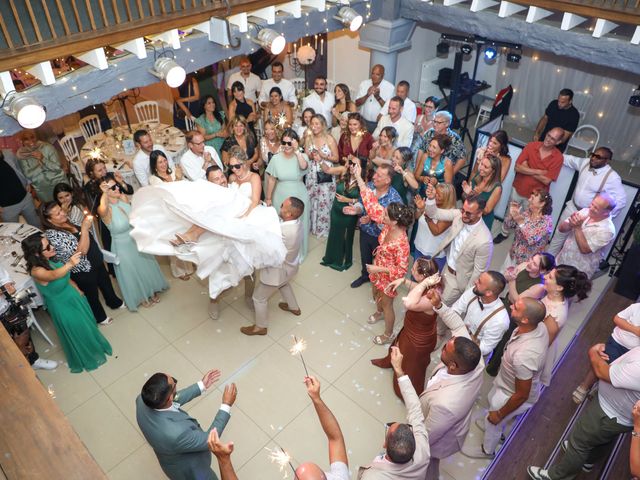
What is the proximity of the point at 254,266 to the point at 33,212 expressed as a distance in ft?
10.7

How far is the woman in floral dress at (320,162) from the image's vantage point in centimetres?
535

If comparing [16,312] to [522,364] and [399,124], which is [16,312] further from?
[399,124]

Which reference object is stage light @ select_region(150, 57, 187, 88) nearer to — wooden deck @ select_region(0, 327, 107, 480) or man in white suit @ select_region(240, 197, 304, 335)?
man in white suit @ select_region(240, 197, 304, 335)

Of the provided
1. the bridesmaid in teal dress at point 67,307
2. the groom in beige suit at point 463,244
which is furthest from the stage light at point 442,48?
the bridesmaid in teal dress at point 67,307

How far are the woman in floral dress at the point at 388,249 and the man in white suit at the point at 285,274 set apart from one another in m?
0.70

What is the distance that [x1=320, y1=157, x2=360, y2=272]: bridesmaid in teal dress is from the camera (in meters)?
5.03

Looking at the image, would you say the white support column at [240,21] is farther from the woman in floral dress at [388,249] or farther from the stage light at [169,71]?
the woman in floral dress at [388,249]

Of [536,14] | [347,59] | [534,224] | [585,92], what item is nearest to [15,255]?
[534,224]

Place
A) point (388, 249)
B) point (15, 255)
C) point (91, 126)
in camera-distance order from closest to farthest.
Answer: point (388, 249)
point (15, 255)
point (91, 126)

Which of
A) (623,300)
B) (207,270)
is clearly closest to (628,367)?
(623,300)

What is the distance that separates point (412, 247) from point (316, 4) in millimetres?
3158

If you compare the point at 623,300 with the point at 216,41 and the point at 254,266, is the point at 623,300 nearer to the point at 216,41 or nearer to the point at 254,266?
the point at 254,266

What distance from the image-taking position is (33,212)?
566 cm

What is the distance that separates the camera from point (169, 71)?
14.2ft
